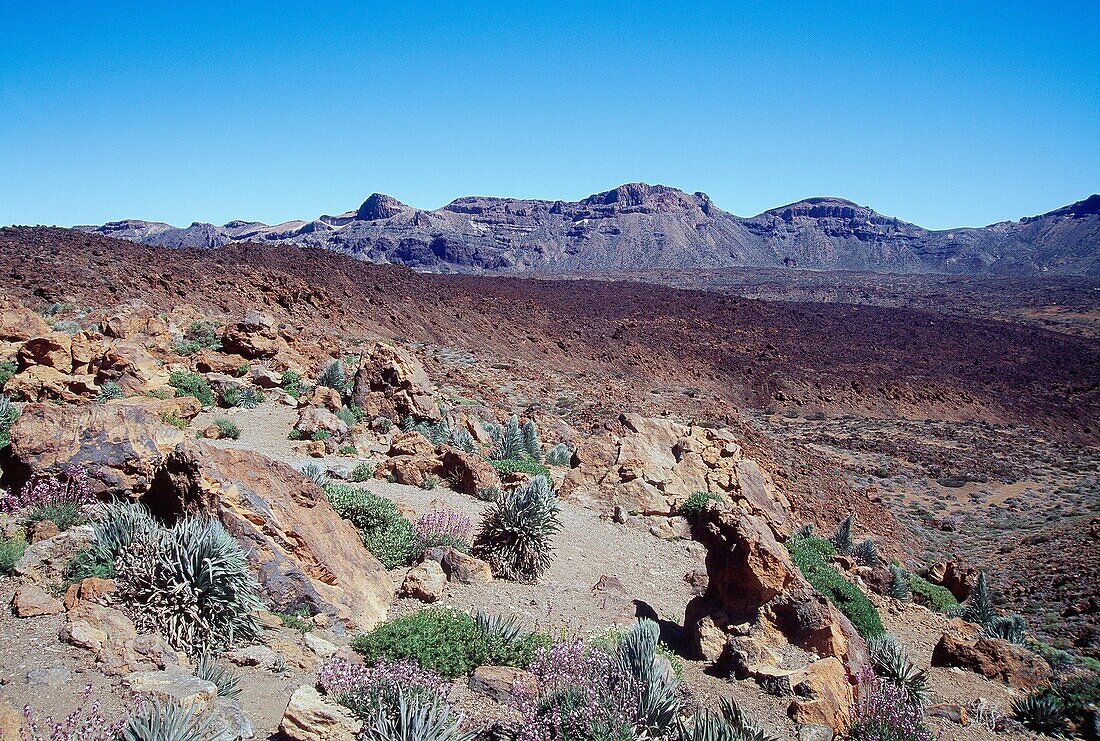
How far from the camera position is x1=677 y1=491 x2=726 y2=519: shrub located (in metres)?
11.0

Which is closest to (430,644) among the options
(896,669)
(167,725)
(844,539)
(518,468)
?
(167,725)

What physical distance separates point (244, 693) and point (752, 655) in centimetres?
394

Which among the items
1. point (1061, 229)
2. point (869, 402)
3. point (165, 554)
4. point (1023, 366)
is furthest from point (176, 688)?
point (1061, 229)

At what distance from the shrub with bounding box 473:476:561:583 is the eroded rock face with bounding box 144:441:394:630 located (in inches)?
57.1

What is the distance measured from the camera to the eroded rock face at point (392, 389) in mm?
13070

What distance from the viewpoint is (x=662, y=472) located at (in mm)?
12375

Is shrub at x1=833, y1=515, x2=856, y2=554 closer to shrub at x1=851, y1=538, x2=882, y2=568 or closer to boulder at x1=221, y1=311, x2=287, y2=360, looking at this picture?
shrub at x1=851, y1=538, x2=882, y2=568

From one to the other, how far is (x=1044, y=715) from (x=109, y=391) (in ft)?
40.0

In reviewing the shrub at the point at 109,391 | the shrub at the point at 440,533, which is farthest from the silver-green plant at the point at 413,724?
the shrub at the point at 109,391

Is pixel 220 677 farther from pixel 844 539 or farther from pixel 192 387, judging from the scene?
pixel 844 539

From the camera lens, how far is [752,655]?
5637 mm

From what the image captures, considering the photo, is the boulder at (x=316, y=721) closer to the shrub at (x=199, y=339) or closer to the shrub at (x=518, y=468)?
the shrub at (x=518, y=468)

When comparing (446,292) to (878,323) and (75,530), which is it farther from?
(75,530)

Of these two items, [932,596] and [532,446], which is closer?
[932,596]
